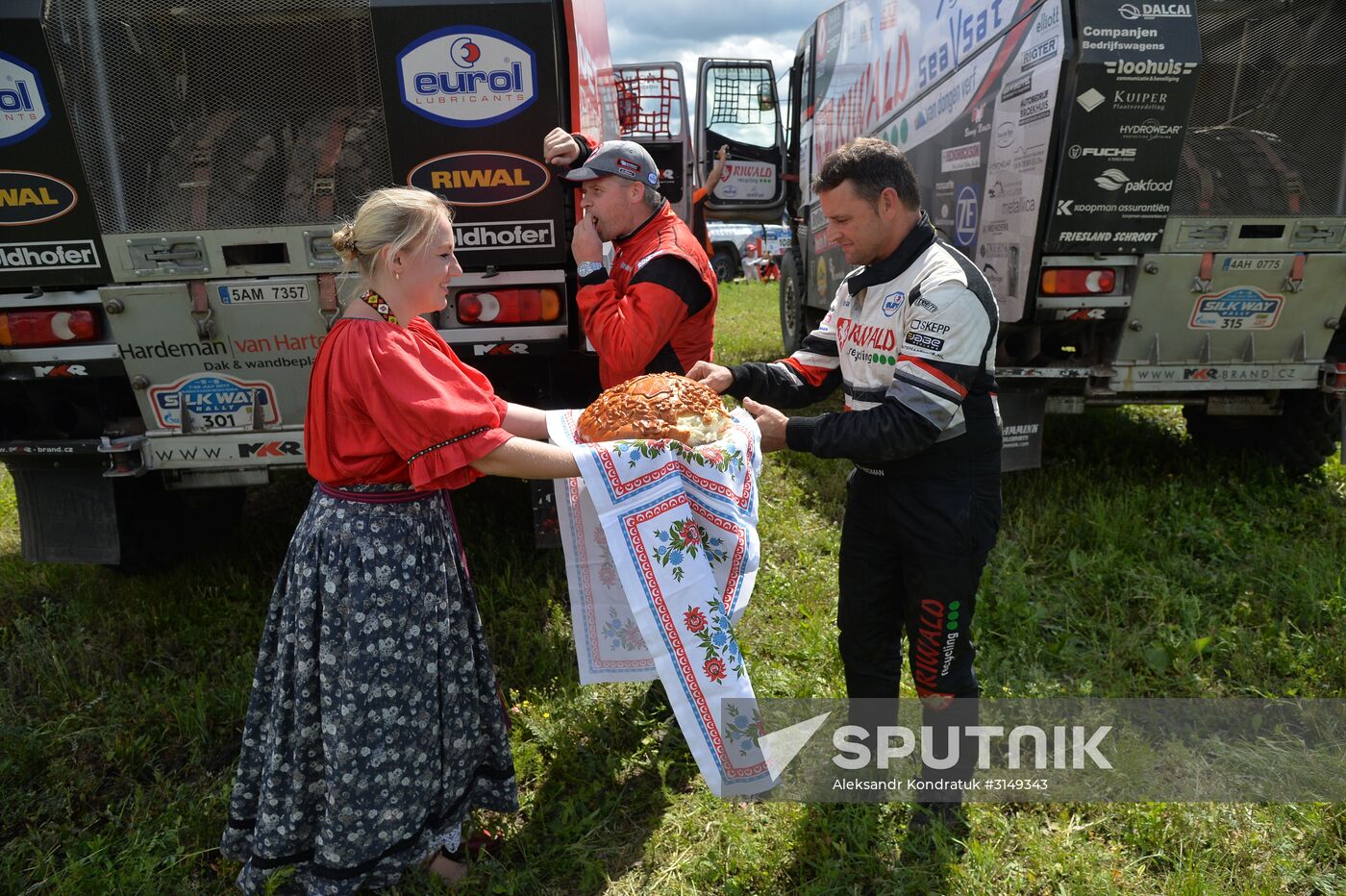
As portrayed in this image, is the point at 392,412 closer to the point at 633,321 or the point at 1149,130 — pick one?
the point at 633,321

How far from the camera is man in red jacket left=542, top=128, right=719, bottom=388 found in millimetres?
2936

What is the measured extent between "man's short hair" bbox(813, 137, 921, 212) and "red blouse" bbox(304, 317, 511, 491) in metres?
1.18

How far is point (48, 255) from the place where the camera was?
3.43 metres

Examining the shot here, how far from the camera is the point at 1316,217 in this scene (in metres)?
4.49

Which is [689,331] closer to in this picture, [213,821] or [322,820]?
[322,820]

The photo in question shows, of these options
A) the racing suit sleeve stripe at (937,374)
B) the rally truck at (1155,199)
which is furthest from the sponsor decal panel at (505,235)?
the rally truck at (1155,199)

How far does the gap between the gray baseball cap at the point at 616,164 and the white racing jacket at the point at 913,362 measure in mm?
881

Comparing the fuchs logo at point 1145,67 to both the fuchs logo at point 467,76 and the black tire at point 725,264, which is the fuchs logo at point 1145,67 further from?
the black tire at point 725,264

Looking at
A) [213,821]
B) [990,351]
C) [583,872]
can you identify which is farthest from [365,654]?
[990,351]

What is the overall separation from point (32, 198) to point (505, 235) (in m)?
1.86

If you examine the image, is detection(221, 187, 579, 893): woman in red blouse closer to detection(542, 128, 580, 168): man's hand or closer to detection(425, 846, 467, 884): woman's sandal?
detection(425, 846, 467, 884): woman's sandal

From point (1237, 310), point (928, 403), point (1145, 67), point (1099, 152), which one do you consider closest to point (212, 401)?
point (928, 403)

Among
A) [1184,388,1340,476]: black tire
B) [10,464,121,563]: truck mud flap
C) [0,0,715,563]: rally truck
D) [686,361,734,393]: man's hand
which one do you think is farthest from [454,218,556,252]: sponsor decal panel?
[1184,388,1340,476]: black tire

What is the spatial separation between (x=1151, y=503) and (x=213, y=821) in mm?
5138
